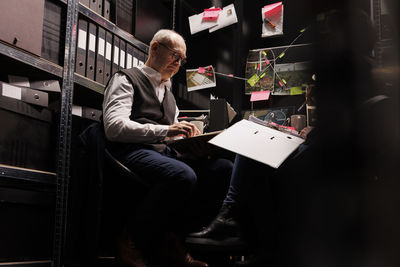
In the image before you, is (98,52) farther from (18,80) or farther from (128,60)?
(18,80)

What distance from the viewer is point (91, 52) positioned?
2.09m

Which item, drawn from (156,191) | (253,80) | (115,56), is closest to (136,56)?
(115,56)

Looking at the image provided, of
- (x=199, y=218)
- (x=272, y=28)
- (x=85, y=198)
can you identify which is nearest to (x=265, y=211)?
(x=199, y=218)

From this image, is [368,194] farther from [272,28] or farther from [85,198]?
[272,28]

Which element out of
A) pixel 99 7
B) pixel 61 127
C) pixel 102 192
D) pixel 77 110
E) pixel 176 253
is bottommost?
pixel 176 253

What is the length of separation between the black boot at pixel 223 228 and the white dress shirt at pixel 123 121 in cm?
45

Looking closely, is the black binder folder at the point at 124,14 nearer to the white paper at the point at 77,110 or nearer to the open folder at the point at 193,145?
the white paper at the point at 77,110

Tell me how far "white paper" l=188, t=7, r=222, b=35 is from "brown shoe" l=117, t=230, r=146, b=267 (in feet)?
5.32

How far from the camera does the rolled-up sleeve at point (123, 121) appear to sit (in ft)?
5.24

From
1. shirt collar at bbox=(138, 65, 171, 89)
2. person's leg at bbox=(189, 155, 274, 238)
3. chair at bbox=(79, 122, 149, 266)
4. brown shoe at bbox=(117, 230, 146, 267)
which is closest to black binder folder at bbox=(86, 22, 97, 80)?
shirt collar at bbox=(138, 65, 171, 89)

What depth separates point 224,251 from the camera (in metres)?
1.37

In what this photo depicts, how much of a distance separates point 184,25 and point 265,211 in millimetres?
1798

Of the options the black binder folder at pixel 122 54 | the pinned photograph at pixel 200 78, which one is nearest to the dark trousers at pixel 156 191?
the black binder folder at pixel 122 54

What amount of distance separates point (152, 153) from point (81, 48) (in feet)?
2.57
